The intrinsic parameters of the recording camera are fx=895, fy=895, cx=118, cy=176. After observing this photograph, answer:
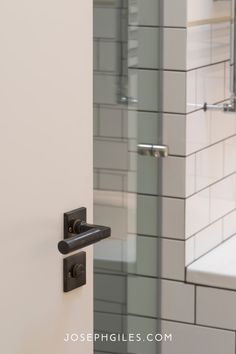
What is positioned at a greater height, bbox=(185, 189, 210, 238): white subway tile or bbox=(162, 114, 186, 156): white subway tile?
bbox=(162, 114, 186, 156): white subway tile

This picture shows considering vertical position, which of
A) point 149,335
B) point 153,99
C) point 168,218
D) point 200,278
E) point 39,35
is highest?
point 39,35

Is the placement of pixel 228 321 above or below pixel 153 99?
below

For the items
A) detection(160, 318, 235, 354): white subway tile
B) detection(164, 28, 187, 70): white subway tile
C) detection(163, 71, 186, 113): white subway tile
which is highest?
detection(164, 28, 187, 70): white subway tile

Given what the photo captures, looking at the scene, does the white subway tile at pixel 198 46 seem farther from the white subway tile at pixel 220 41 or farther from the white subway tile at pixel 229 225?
the white subway tile at pixel 229 225

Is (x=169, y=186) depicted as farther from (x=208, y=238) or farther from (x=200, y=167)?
(x=208, y=238)

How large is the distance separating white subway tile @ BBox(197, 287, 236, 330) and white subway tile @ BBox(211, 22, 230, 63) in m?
0.63

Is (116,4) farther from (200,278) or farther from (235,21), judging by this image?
(200,278)

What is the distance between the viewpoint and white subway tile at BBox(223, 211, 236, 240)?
2631 mm

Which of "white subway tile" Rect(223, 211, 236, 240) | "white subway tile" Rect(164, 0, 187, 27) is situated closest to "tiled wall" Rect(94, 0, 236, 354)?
"white subway tile" Rect(164, 0, 187, 27)

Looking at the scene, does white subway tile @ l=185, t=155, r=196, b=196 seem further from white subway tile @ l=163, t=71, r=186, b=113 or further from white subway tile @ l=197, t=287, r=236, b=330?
white subway tile @ l=197, t=287, r=236, b=330

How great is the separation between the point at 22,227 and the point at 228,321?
107cm

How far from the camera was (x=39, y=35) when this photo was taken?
142 cm

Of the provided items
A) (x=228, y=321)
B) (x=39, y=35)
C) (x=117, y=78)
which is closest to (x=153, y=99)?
(x=117, y=78)

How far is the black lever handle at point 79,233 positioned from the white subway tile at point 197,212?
0.85m
